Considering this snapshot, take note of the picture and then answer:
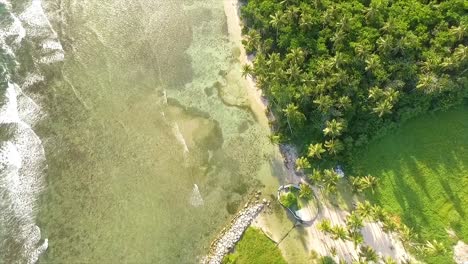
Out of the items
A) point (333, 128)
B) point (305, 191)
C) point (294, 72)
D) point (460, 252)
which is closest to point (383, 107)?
point (333, 128)

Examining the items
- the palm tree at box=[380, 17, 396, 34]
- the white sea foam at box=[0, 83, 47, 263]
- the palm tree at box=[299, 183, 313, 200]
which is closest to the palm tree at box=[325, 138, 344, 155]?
the palm tree at box=[299, 183, 313, 200]

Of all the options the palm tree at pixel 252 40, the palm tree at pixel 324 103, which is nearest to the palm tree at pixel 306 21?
the palm tree at pixel 252 40

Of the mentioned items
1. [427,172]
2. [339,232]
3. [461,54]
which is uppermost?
[461,54]

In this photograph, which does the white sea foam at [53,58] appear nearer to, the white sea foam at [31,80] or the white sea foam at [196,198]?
the white sea foam at [31,80]

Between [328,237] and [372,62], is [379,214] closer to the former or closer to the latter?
[328,237]

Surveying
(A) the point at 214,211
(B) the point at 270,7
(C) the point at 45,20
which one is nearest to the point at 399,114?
(B) the point at 270,7

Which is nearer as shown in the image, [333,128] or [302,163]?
[302,163]
